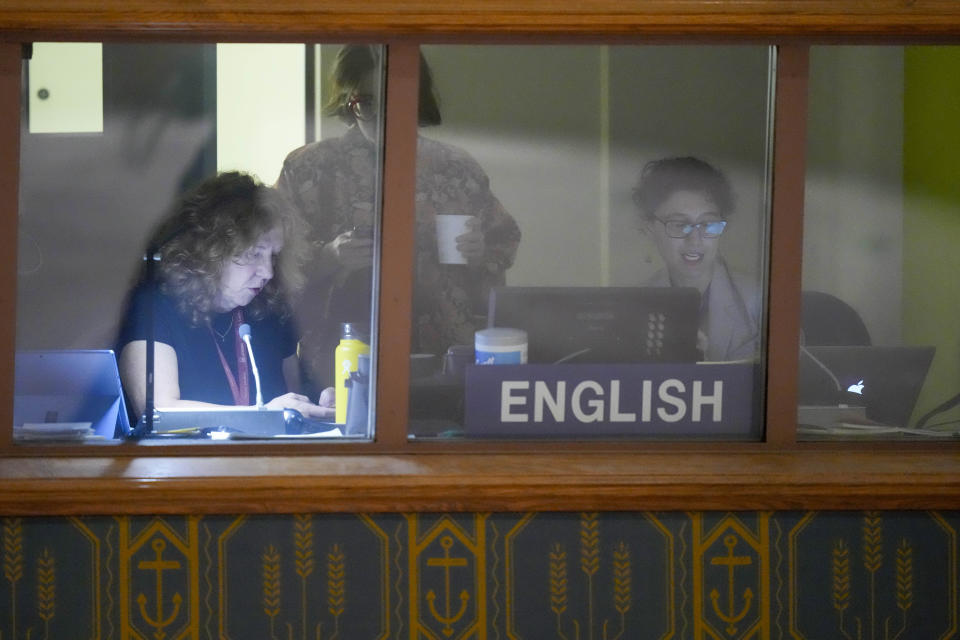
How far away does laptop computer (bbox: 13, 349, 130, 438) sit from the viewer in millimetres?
2775

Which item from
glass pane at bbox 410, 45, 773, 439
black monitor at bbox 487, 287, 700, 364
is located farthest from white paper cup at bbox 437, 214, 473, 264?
black monitor at bbox 487, 287, 700, 364

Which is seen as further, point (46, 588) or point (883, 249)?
point (883, 249)

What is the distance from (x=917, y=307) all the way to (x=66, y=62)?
6.87ft

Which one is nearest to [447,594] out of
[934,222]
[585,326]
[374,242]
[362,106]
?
[585,326]

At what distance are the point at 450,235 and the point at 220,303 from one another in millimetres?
573

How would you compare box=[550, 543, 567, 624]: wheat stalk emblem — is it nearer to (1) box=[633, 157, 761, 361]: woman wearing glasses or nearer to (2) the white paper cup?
(1) box=[633, 157, 761, 361]: woman wearing glasses

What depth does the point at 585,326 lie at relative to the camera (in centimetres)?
284

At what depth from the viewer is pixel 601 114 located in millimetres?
2824

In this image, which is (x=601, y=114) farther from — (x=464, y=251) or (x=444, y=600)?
(x=444, y=600)

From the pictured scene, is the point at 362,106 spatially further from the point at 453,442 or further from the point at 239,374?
the point at 453,442

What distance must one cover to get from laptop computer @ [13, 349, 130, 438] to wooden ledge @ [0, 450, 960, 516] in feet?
0.38

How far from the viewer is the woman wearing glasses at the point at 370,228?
2.80 metres

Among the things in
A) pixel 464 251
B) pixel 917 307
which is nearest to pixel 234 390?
pixel 464 251

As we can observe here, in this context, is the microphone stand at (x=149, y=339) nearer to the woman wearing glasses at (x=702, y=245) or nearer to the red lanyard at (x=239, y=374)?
the red lanyard at (x=239, y=374)
